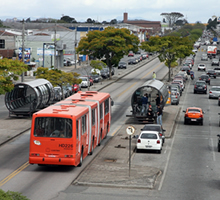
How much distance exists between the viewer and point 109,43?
7812 centimetres

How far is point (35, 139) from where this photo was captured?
22438mm

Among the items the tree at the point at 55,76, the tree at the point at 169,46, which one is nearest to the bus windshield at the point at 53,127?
the tree at the point at 55,76

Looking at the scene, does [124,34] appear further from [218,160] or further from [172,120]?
[218,160]

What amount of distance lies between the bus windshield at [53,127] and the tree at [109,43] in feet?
178

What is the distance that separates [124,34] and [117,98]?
2292 cm

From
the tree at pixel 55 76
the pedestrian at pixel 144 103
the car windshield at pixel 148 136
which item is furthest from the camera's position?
the tree at pixel 55 76

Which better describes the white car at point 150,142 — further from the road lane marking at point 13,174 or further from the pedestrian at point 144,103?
the pedestrian at point 144,103

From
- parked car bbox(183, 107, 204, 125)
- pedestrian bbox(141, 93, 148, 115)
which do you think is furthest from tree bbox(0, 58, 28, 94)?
parked car bbox(183, 107, 204, 125)

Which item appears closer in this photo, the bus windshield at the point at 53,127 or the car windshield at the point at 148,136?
the bus windshield at the point at 53,127

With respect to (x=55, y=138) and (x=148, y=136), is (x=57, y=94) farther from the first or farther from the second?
(x=55, y=138)

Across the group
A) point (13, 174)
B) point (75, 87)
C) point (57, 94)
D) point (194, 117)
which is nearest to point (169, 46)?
point (75, 87)

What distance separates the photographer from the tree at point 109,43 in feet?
252

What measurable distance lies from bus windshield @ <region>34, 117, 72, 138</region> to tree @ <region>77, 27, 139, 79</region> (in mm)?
54313

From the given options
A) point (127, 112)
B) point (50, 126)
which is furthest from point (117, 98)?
point (50, 126)
